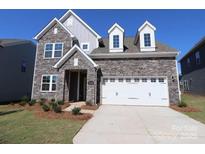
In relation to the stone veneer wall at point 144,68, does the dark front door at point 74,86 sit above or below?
below

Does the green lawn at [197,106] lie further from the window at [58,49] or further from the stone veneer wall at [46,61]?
the window at [58,49]

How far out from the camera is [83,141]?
14.4ft

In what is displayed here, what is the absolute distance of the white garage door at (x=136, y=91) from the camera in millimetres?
12625

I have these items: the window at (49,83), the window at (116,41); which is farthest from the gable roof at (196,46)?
the window at (49,83)

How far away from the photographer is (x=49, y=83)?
13.8 m

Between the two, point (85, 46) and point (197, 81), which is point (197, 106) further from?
point (85, 46)

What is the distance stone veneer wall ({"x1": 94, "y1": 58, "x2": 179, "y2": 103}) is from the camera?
12578 millimetres

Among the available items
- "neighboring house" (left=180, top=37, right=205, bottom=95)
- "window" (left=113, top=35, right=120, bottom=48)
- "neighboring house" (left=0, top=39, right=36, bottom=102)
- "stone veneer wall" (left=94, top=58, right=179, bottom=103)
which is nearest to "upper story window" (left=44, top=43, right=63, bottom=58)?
"stone veneer wall" (left=94, top=58, right=179, bottom=103)

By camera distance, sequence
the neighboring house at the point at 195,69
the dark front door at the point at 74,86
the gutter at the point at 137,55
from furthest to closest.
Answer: the neighboring house at the point at 195,69 → the dark front door at the point at 74,86 → the gutter at the point at 137,55

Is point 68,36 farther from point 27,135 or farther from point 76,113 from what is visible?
point 27,135

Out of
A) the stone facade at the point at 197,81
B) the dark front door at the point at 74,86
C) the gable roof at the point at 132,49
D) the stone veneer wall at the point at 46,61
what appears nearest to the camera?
the gable roof at the point at 132,49

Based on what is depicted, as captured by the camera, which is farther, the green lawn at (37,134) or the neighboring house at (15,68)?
the neighboring house at (15,68)

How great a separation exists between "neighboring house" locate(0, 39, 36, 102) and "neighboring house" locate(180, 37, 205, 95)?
2310 centimetres
